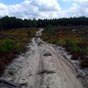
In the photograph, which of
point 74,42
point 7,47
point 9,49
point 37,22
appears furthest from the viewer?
point 37,22

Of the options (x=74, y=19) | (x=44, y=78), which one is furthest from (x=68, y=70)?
(x=74, y=19)

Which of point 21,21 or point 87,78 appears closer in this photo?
point 87,78

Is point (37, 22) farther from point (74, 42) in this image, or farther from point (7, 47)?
point (7, 47)

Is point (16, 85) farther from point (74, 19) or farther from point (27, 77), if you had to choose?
point (74, 19)

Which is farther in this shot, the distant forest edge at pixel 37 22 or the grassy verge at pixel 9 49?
the distant forest edge at pixel 37 22

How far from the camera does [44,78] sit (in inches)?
752

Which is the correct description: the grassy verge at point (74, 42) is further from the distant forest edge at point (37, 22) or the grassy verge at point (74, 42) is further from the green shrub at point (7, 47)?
the distant forest edge at point (37, 22)

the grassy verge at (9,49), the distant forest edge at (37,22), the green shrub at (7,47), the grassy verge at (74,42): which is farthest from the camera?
the distant forest edge at (37,22)

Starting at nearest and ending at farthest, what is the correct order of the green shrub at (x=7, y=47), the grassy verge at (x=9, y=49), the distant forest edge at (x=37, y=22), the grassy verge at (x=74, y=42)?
the grassy verge at (x=9, y=49)
the grassy verge at (x=74, y=42)
the green shrub at (x=7, y=47)
the distant forest edge at (x=37, y=22)

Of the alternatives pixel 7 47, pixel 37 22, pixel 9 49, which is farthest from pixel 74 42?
pixel 37 22

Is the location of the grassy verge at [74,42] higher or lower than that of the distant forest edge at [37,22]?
higher

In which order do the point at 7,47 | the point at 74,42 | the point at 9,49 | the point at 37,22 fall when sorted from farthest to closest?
the point at 37,22, the point at 74,42, the point at 7,47, the point at 9,49

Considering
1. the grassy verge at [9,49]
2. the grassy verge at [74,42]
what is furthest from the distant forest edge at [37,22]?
the grassy verge at [9,49]

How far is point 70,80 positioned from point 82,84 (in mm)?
1344
